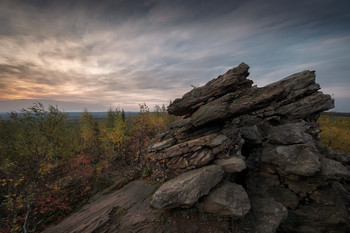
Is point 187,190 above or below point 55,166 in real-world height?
above

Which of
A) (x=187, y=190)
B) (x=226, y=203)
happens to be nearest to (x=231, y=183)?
(x=226, y=203)

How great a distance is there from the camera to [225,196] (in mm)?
9289

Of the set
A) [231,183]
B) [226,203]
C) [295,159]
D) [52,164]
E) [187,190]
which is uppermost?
[295,159]

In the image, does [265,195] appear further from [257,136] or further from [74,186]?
[74,186]

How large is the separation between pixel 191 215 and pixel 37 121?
35771 mm

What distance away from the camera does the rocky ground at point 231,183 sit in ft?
30.3

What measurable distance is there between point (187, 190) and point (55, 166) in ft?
70.5

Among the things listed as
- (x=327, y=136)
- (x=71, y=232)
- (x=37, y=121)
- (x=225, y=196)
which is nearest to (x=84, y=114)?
(x=37, y=121)

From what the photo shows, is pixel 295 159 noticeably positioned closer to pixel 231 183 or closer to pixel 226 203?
pixel 231 183

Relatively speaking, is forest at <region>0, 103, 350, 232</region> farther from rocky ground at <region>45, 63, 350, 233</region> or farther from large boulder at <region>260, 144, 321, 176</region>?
large boulder at <region>260, 144, 321, 176</region>

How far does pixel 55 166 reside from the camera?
18.3m

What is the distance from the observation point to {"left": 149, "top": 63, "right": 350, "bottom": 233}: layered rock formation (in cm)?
943

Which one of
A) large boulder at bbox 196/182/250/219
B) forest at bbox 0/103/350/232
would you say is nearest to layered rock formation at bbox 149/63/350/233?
large boulder at bbox 196/182/250/219

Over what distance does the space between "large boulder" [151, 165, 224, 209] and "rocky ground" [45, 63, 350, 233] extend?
0.06 meters
